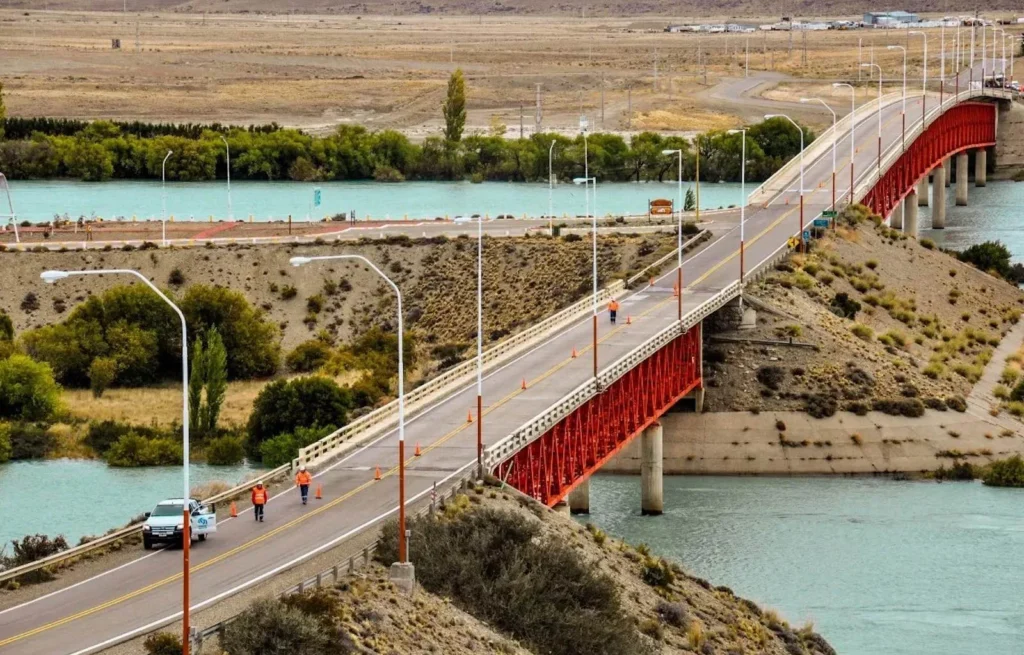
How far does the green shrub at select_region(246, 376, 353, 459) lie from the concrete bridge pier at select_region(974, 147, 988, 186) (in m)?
99.1

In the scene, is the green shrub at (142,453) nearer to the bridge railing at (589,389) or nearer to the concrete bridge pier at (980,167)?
the bridge railing at (589,389)

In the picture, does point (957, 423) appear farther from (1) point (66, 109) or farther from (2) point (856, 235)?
(1) point (66, 109)

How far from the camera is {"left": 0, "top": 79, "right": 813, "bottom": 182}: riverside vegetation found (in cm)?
15975

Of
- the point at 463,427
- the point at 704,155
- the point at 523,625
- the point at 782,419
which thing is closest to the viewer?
the point at 523,625

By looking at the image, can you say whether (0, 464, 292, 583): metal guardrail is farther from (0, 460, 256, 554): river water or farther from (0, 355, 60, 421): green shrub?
(0, 355, 60, 421): green shrub

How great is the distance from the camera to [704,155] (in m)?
164

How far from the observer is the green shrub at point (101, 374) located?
92.6 meters

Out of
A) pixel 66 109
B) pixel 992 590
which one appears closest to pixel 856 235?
pixel 992 590

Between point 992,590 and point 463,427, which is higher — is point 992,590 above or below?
below

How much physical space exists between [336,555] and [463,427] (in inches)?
566

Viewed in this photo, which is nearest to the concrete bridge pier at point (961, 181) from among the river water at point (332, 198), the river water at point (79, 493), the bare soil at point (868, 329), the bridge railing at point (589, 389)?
the river water at point (332, 198)

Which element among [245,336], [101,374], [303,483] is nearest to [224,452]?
[101,374]

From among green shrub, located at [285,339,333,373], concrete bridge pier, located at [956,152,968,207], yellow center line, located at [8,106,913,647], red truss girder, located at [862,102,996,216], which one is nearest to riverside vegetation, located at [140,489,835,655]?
yellow center line, located at [8,106,913,647]

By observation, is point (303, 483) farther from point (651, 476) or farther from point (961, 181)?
point (961, 181)
